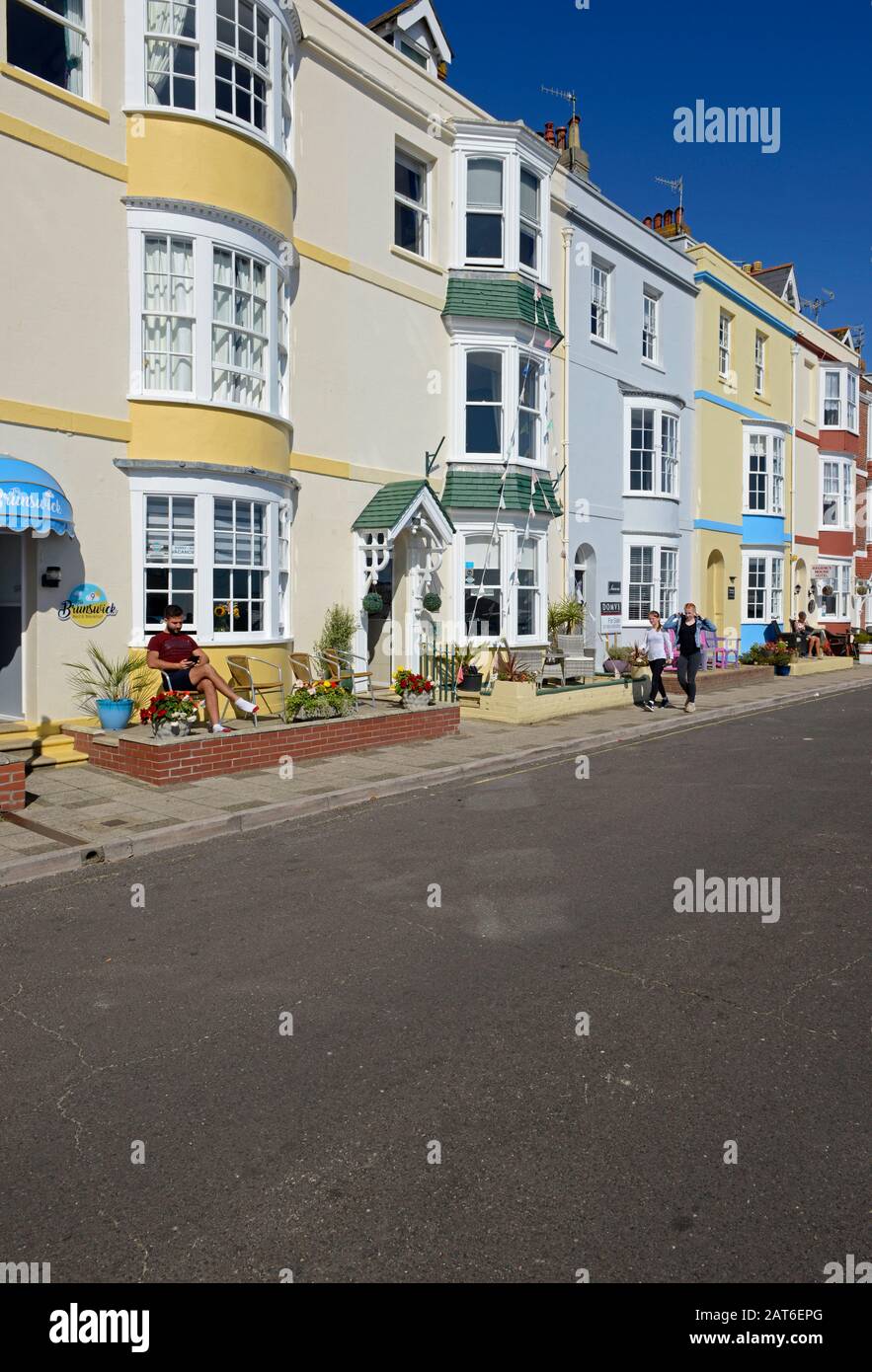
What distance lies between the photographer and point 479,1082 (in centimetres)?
426

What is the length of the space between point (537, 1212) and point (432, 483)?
51.1 ft

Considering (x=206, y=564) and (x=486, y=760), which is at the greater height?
(x=206, y=564)

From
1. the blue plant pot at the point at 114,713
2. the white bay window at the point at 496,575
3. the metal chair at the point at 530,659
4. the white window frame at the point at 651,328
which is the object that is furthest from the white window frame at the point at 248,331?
the white window frame at the point at 651,328

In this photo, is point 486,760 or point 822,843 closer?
point 822,843

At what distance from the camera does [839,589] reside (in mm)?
35875

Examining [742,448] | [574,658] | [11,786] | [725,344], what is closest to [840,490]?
[742,448]

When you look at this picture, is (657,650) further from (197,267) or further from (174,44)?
(174,44)

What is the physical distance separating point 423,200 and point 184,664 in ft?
36.4

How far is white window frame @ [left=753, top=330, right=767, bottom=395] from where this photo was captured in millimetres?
30344

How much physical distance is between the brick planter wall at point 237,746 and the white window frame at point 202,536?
71.1 inches

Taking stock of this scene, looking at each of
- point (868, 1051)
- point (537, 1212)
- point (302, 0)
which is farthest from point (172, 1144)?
point (302, 0)

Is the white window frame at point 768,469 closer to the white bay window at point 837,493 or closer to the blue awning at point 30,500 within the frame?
the white bay window at point 837,493

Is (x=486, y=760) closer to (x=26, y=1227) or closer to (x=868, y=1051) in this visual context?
(x=868, y=1051)
